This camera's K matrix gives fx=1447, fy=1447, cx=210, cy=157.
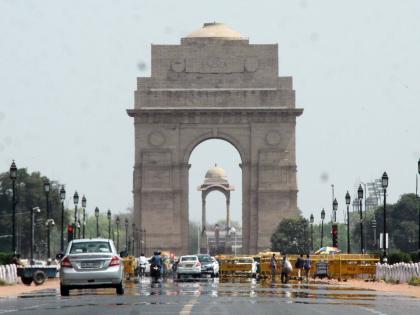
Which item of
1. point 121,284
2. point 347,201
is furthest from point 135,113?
point 121,284

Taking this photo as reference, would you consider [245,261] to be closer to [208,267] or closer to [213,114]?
[208,267]

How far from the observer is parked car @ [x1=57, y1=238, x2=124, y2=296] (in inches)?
1613

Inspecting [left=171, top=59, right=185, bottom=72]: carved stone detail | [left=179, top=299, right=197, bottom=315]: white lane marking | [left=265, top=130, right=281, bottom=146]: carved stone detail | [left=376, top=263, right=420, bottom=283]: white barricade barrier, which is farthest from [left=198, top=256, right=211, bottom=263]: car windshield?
[left=265, top=130, right=281, bottom=146]: carved stone detail

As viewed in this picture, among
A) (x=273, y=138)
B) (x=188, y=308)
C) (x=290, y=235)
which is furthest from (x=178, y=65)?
(x=188, y=308)

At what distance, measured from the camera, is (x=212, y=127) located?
13825 cm

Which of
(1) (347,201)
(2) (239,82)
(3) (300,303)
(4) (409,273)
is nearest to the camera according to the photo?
(3) (300,303)

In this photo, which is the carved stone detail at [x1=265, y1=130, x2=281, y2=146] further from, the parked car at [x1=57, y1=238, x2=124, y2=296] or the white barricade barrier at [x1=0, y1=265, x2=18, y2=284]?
the parked car at [x1=57, y1=238, x2=124, y2=296]

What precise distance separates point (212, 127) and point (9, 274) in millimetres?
82423

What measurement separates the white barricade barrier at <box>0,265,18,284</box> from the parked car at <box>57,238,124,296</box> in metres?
14.3

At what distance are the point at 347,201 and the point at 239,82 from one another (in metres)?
53.3

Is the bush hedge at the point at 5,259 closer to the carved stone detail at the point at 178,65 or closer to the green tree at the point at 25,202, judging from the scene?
the carved stone detail at the point at 178,65

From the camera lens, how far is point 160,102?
138 meters

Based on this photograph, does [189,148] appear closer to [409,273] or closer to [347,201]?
[347,201]

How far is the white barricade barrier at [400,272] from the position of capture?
182 ft
